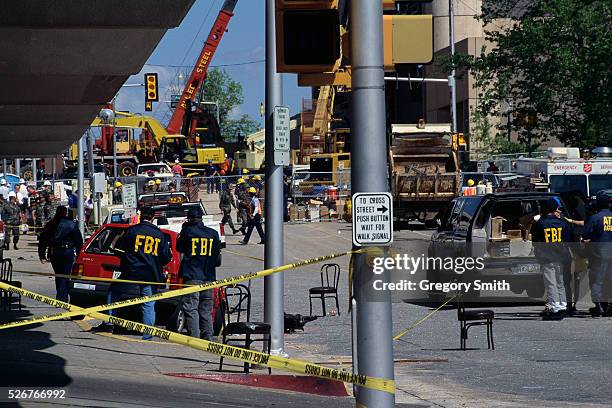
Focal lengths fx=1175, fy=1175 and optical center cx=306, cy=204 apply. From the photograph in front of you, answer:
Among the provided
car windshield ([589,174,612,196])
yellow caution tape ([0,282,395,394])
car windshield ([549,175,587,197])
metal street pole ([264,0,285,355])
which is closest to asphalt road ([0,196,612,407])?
metal street pole ([264,0,285,355])

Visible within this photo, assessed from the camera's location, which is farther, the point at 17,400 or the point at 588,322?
the point at 588,322

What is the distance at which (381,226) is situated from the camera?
8.37 meters

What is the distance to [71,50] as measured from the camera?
37.9ft

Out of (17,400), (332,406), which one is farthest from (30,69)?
(332,406)

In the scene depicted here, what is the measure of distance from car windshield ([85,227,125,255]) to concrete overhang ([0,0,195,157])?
6.86ft

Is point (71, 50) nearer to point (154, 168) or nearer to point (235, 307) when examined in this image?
point (235, 307)

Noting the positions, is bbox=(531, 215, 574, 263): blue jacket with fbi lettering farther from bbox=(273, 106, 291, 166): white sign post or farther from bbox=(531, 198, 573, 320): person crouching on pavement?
bbox=(273, 106, 291, 166): white sign post

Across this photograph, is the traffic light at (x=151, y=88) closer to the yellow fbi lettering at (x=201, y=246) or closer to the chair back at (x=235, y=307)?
the chair back at (x=235, y=307)

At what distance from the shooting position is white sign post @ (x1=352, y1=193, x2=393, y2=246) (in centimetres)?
830

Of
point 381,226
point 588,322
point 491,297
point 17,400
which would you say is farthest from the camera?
point 491,297

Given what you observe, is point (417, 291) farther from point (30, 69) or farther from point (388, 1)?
point (388, 1)

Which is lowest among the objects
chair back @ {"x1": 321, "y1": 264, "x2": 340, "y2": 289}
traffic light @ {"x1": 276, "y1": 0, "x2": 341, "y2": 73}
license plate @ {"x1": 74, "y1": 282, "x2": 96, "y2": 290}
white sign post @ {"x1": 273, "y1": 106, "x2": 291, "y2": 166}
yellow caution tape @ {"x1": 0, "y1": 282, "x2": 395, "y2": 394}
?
chair back @ {"x1": 321, "y1": 264, "x2": 340, "y2": 289}

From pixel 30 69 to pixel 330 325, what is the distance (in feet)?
24.1

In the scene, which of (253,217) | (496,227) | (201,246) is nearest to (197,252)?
(201,246)
